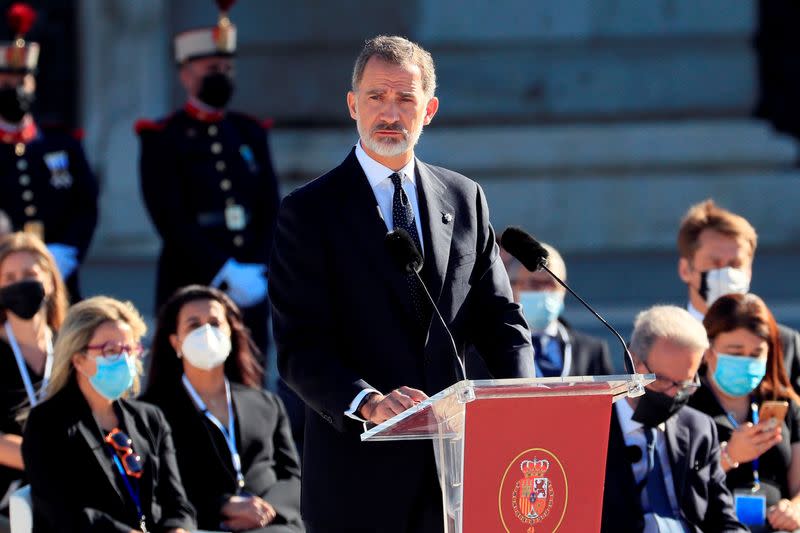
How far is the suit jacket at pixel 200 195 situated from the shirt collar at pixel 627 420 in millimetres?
2504

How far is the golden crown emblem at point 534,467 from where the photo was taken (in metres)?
3.24

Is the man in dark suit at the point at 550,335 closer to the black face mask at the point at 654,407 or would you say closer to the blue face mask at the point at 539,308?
the blue face mask at the point at 539,308

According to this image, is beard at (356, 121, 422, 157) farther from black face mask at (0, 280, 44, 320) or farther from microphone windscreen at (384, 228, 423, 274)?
black face mask at (0, 280, 44, 320)

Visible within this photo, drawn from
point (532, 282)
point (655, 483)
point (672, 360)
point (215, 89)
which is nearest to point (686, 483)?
point (655, 483)

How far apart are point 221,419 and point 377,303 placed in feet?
7.16

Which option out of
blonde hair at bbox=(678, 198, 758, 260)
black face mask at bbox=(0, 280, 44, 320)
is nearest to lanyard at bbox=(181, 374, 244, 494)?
A: black face mask at bbox=(0, 280, 44, 320)

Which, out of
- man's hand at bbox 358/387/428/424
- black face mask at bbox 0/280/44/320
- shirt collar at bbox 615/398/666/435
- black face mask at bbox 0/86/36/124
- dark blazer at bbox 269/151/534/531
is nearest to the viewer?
man's hand at bbox 358/387/428/424

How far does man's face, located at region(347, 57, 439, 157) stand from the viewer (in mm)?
3527

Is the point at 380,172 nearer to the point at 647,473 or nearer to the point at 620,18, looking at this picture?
the point at 647,473

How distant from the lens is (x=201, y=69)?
727 centimetres

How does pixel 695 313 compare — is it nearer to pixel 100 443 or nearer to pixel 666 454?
pixel 666 454

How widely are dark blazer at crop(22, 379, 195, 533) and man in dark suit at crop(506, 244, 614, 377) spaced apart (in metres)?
1.49

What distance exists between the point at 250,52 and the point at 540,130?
2364 mm

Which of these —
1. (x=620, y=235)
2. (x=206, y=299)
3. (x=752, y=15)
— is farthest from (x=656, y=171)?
(x=206, y=299)
